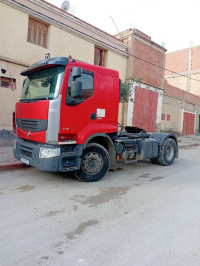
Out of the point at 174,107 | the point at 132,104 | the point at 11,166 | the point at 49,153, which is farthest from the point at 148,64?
the point at 49,153

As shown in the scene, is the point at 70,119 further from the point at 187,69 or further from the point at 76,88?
the point at 187,69

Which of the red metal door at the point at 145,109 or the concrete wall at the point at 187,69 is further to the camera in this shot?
the concrete wall at the point at 187,69

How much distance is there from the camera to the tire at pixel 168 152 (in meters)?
7.66

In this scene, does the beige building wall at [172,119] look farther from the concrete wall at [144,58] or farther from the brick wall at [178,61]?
the brick wall at [178,61]

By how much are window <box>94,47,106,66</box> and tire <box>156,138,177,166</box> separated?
802 cm

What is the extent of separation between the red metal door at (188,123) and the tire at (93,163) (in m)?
18.8

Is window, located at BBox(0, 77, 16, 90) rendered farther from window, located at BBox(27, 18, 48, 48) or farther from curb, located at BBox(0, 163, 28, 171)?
curb, located at BBox(0, 163, 28, 171)

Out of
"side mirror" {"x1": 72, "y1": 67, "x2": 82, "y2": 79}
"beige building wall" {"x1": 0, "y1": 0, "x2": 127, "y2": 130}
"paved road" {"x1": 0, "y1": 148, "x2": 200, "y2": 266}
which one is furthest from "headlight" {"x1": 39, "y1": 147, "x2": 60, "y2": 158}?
"beige building wall" {"x1": 0, "y1": 0, "x2": 127, "y2": 130}

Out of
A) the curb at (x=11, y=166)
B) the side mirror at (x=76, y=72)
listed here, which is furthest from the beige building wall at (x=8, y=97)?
the side mirror at (x=76, y=72)

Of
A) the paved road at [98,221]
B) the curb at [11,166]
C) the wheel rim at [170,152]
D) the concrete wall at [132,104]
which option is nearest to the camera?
the paved road at [98,221]

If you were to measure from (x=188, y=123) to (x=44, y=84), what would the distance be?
20785 mm

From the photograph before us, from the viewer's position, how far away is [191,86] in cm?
2775

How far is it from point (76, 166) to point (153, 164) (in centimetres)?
403

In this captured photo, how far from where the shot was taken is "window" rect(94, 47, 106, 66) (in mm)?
13750
